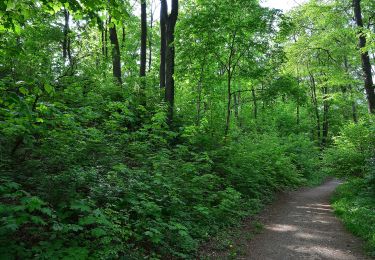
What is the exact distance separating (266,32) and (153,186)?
361 inches

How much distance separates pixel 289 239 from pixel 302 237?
42cm

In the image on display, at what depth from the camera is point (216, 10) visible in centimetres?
1278

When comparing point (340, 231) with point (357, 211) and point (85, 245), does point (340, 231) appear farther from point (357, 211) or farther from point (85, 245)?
point (85, 245)

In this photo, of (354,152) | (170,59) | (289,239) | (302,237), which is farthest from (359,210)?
(170,59)

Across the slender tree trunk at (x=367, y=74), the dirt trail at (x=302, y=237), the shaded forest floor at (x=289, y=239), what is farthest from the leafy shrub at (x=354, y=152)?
the slender tree trunk at (x=367, y=74)

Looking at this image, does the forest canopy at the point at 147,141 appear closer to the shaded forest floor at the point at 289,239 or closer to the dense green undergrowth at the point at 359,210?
the dense green undergrowth at the point at 359,210

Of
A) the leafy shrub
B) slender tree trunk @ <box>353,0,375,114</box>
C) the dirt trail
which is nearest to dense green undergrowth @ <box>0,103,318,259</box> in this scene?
the dirt trail

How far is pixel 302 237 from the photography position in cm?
805

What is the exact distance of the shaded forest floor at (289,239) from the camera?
6.81 meters

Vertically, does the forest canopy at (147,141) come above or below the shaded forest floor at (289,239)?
above

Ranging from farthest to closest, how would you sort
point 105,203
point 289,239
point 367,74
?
point 367,74 < point 289,239 < point 105,203

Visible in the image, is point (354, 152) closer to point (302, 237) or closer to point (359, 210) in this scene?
point (359, 210)

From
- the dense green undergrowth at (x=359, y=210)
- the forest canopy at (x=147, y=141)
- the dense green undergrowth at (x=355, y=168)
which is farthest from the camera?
the dense green undergrowth at (x=355, y=168)

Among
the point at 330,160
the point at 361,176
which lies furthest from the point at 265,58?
the point at 361,176
